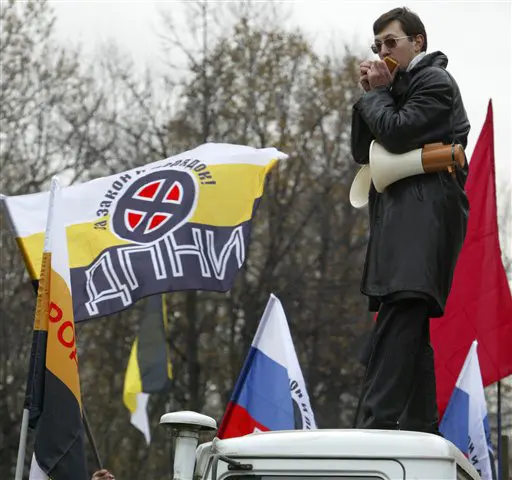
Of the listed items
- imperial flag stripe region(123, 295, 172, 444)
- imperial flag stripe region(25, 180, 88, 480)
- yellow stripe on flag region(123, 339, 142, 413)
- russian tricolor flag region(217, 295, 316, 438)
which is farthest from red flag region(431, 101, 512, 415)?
imperial flag stripe region(123, 295, 172, 444)

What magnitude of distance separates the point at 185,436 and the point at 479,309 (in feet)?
22.8

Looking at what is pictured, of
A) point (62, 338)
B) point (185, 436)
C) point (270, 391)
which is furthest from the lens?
point (270, 391)

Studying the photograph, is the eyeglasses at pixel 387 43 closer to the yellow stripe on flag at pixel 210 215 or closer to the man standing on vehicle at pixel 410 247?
the man standing on vehicle at pixel 410 247

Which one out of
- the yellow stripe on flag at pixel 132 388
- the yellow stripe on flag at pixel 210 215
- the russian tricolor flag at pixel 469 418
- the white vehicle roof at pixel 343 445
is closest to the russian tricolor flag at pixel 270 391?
the russian tricolor flag at pixel 469 418

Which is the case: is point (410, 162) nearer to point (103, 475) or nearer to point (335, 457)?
point (335, 457)

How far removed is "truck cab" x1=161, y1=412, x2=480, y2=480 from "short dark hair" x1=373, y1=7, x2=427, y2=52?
99.1 inches

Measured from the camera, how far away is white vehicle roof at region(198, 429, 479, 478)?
5.14 m

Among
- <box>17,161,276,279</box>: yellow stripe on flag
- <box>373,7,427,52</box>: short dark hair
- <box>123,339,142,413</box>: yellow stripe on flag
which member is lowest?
<box>123,339,142,413</box>: yellow stripe on flag

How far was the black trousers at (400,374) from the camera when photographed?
676 cm

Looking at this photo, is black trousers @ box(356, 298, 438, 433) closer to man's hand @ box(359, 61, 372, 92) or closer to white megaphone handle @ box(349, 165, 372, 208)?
white megaphone handle @ box(349, 165, 372, 208)

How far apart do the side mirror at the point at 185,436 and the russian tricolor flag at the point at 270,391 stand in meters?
5.66

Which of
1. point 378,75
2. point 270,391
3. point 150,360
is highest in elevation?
point 150,360

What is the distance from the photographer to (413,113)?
22.3ft

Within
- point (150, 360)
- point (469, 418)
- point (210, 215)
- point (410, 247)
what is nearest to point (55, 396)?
point (410, 247)
